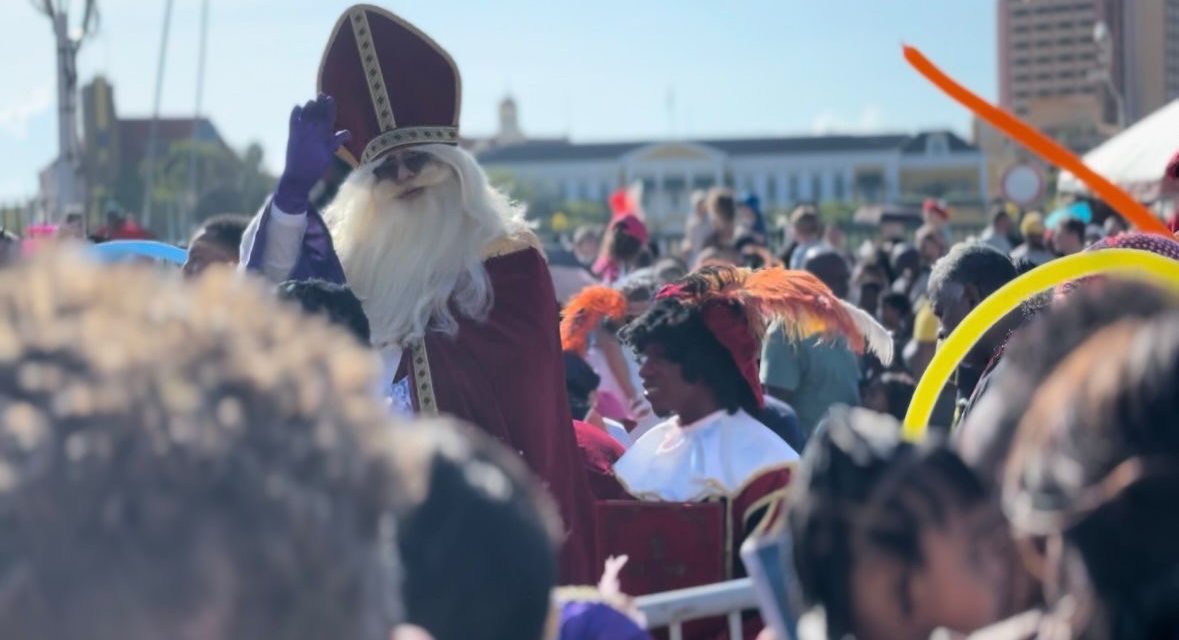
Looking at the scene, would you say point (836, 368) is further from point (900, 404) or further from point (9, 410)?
point (9, 410)

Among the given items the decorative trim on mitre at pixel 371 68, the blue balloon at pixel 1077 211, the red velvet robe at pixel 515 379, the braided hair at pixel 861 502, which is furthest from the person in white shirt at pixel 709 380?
the blue balloon at pixel 1077 211

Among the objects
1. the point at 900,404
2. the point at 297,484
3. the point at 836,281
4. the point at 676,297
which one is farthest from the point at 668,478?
the point at 836,281

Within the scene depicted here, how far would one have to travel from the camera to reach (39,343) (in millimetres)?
1351

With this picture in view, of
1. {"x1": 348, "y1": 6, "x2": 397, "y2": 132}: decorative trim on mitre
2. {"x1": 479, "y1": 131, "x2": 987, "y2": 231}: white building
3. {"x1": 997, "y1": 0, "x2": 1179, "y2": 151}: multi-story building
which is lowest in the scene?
{"x1": 479, "y1": 131, "x2": 987, "y2": 231}: white building

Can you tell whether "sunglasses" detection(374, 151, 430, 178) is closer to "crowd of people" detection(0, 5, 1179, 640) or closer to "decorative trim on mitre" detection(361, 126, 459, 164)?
"decorative trim on mitre" detection(361, 126, 459, 164)

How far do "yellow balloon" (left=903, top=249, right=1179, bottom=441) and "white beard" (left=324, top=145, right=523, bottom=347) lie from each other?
1.18 meters

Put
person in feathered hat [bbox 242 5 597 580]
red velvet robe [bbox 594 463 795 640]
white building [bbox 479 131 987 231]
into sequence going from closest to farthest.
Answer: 1. red velvet robe [bbox 594 463 795 640]
2. person in feathered hat [bbox 242 5 597 580]
3. white building [bbox 479 131 987 231]

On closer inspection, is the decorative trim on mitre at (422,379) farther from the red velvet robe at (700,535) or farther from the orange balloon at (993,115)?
the orange balloon at (993,115)

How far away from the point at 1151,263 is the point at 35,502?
2.63m

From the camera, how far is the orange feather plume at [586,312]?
5.50 metres

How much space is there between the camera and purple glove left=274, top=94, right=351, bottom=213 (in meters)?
4.22

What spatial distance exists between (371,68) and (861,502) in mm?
2835

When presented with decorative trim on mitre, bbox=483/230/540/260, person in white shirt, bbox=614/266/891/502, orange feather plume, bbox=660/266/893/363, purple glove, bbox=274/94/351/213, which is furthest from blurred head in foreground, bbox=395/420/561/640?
purple glove, bbox=274/94/351/213

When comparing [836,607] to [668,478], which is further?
[668,478]
